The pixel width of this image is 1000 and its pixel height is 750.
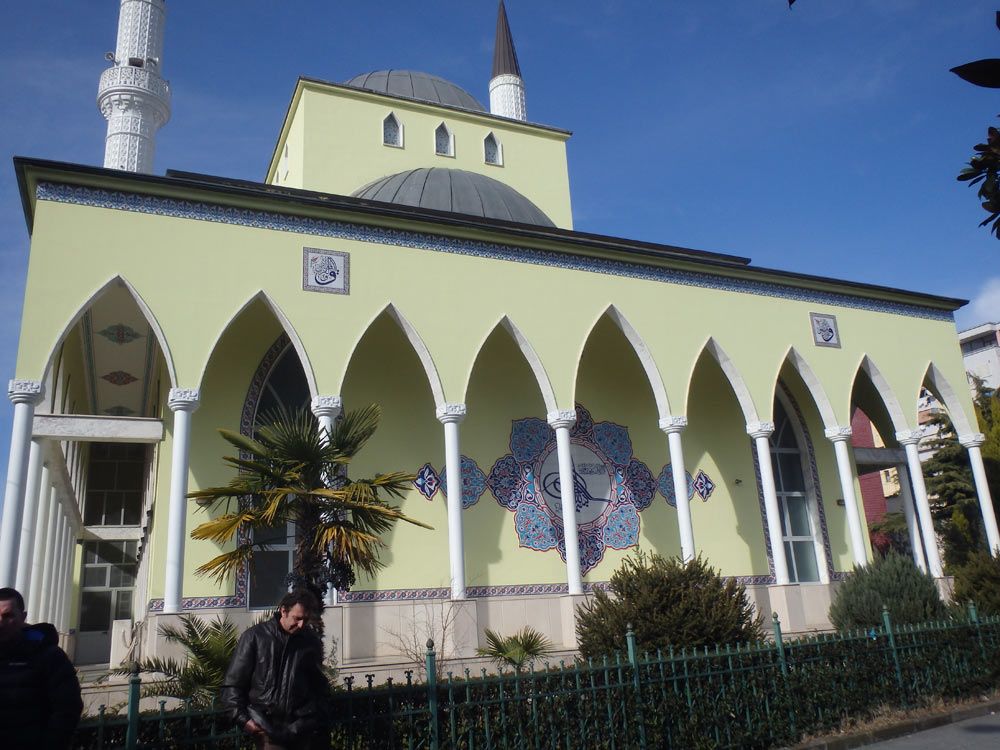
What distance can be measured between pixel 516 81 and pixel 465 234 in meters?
11.6

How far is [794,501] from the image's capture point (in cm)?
1611

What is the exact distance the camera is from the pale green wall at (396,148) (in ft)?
57.2

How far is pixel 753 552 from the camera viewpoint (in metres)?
15.1

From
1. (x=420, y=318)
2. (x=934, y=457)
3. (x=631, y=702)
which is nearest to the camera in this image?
(x=631, y=702)

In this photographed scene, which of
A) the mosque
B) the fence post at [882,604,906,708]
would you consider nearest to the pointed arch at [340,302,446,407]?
the mosque

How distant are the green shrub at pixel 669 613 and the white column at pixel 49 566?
852 centimetres

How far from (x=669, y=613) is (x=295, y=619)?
519 centimetres

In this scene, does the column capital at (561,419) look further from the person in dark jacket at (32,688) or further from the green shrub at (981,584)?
the person in dark jacket at (32,688)

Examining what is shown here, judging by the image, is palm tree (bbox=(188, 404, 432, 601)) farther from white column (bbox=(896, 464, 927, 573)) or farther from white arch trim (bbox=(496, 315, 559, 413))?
white column (bbox=(896, 464, 927, 573))

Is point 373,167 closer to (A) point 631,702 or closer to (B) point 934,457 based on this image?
(A) point 631,702

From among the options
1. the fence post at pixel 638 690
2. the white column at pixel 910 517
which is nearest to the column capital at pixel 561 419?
the fence post at pixel 638 690

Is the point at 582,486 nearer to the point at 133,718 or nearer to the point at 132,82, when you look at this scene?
the point at 133,718

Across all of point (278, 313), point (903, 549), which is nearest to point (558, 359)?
point (278, 313)

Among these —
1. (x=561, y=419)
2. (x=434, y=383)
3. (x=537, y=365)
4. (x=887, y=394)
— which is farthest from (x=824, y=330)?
(x=434, y=383)
